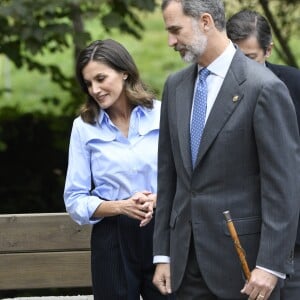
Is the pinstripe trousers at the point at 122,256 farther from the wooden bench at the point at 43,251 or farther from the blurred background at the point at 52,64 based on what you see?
the blurred background at the point at 52,64

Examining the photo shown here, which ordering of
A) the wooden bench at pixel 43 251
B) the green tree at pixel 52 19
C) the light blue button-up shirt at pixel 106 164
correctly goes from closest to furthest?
1. the light blue button-up shirt at pixel 106 164
2. the wooden bench at pixel 43 251
3. the green tree at pixel 52 19

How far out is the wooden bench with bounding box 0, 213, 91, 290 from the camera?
5668mm

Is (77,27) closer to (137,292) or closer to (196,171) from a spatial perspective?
Answer: (137,292)

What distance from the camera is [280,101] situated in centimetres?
352

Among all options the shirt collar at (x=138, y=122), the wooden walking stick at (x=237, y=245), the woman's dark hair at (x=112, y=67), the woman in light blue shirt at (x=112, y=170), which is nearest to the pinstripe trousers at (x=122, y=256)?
the woman in light blue shirt at (x=112, y=170)

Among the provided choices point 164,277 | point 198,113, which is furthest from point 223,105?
point 164,277

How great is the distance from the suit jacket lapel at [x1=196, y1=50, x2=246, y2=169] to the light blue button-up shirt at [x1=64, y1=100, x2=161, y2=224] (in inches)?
29.9

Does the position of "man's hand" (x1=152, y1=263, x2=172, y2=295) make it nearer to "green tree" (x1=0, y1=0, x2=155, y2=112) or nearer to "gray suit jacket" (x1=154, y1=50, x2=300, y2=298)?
"gray suit jacket" (x1=154, y1=50, x2=300, y2=298)

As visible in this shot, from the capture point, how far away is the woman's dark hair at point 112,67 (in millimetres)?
4398

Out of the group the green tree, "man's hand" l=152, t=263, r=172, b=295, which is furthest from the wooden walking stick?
the green tree

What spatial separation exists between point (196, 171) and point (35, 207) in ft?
16.7

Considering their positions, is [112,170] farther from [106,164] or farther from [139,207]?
[139,207]

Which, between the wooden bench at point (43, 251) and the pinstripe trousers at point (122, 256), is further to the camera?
the wooden bench at point (43, 251)

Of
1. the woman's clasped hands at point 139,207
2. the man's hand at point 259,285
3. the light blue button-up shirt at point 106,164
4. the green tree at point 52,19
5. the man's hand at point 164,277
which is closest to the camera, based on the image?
the man's hand at point 259,285
